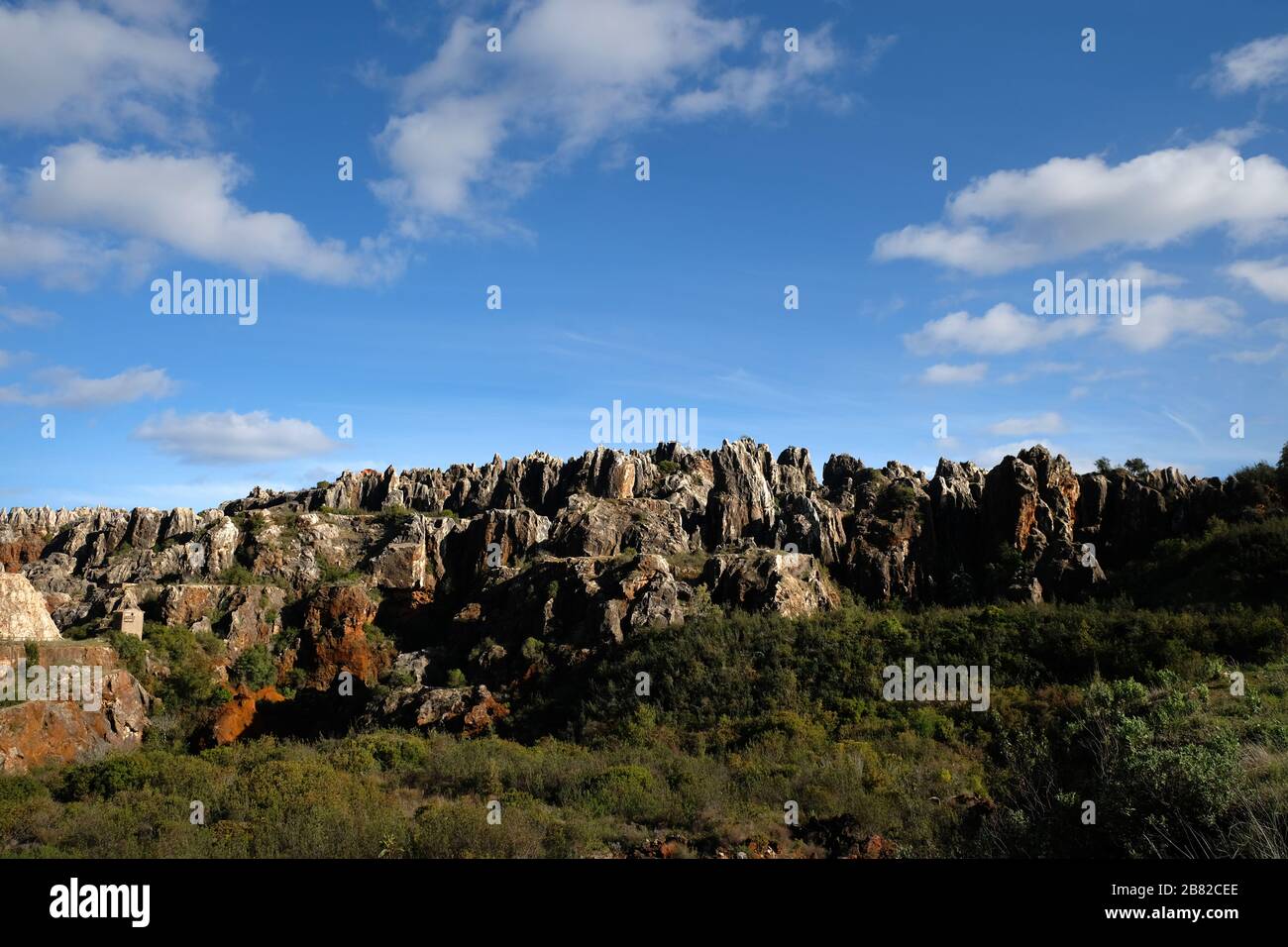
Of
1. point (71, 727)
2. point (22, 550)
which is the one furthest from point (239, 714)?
point (22, 550)

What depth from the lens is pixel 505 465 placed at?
7194cm

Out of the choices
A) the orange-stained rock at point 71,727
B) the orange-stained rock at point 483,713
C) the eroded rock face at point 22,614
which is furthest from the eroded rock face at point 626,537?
the orange-stained rock at point 71,727

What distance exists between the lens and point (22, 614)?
1203 inches

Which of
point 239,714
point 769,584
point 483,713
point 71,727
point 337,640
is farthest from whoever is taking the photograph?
point 337,640

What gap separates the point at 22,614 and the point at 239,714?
990 cm

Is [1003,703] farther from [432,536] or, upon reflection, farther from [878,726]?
[432,536]

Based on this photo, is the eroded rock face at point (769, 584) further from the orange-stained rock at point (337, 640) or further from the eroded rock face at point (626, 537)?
the orange-stained rock at point (337, 640)

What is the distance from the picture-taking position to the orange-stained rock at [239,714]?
30.3 meters

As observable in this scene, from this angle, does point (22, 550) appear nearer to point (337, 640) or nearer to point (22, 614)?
point (337, 640)

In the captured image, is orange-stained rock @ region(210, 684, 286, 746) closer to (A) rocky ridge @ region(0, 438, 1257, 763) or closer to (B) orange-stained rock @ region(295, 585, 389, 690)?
(A) rocky ridge @ region(0, 438, 1257, 763)

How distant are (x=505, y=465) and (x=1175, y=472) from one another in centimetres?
5491

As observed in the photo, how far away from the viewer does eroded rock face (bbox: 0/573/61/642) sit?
29.9 meters
